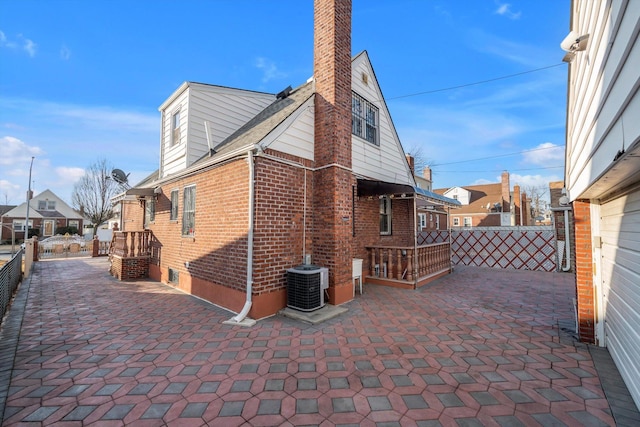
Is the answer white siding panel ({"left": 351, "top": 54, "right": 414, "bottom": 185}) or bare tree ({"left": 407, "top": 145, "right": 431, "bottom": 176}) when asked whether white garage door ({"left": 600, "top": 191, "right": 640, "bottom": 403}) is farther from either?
bare tree ({"left": 407, "top": 145, "right": 431, "bottom": 176})

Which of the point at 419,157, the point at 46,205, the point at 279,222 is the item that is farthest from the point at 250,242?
the point at 46,205

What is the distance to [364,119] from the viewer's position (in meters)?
8.12

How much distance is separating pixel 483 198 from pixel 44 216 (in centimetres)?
5772

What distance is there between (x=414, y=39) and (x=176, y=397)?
1018cm

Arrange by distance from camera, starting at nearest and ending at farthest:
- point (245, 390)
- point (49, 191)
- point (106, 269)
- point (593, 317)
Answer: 1. point (245, 390)
2. point (593, 317)
3. point (106, 269)
4. point (49, 191)

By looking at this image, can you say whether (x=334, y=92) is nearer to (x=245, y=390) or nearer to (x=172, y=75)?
(x=245, y=390)

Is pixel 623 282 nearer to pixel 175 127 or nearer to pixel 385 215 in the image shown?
pixel 385 215

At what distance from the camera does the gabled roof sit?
30.6m

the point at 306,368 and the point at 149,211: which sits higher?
the point at 149,211

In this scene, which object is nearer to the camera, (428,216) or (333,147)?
(333,147)

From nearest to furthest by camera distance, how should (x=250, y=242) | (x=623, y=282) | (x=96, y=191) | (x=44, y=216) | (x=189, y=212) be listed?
1. (x=623, y=282)
2. (x=250, y=242)
3. (x=189, y=212)
4. (x=96, y=191)
5. (x=44, y=216)

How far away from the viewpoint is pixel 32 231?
33406 mm

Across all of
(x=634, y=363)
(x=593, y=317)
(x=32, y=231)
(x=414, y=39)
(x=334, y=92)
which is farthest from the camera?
(x=32, y=231)

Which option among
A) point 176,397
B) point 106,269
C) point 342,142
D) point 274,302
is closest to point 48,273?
point 106,269
